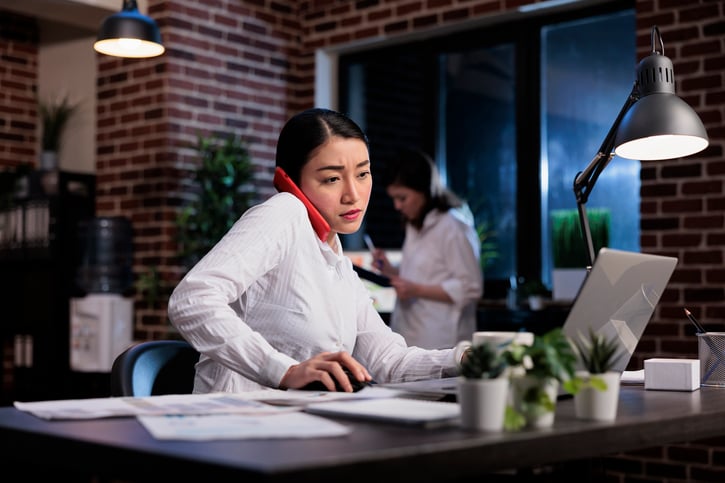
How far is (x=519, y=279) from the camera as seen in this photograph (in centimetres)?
518

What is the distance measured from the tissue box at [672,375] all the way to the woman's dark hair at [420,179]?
253 centimetres

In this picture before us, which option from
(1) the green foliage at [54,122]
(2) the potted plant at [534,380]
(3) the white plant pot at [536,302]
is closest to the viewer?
(2) the potted plant at [534,380]

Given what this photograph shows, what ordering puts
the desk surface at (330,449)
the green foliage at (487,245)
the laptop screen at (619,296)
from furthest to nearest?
the green foliage at (487,245)
the laptop screen at (619,296)
the desk surface at (330,449)

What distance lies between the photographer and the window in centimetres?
494

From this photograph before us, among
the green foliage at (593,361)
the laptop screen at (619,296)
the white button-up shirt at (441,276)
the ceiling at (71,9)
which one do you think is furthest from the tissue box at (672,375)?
the ceiling at (71,9)

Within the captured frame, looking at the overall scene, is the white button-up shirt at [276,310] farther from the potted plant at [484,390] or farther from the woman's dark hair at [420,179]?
the woman's dark hair at [420,179]

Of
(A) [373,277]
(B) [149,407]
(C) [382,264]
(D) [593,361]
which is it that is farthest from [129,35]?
(D) [593,361]

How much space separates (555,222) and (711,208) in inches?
30.8

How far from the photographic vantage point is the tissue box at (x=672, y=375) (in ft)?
6.79

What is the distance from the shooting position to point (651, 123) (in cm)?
209

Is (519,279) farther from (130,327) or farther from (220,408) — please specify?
(220,408)

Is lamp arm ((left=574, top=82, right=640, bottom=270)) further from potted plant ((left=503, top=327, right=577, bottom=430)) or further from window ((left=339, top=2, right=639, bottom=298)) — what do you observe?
window ((left=339, top=2, right=639, bottom=298))

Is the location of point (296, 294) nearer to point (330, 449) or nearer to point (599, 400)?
point (599, 400)

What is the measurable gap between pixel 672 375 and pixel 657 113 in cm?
55
